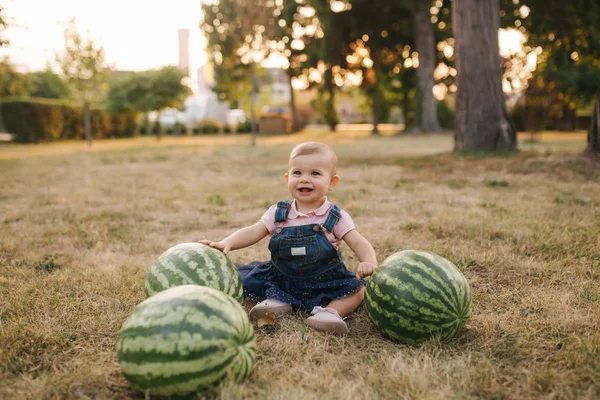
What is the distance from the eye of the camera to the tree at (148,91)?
98.7 feet

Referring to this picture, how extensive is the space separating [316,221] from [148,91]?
29621mm

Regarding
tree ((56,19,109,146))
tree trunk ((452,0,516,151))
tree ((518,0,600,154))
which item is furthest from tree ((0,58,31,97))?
tree ((518,0,600,154))

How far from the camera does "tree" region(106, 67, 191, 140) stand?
30.1m

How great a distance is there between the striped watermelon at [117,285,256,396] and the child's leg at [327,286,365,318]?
3.24ft

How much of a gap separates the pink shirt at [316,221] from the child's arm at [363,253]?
5 centimetres

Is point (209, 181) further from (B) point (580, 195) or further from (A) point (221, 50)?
(A) point (221, 50)

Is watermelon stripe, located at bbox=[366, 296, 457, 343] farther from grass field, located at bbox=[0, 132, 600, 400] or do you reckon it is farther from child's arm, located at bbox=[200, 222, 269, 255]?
child's arm, located at bbox=[200, 222, 269, 255]

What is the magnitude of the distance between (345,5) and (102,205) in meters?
22.2

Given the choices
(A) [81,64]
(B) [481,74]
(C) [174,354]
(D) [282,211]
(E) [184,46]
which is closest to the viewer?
(C) [174,354]

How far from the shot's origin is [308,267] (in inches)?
121

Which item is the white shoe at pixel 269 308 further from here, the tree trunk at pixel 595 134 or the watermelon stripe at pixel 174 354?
the tree trunk at pixel 595 134

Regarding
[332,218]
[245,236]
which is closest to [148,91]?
[245,236]

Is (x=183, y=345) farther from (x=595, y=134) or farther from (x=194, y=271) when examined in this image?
(x=595, y=134)

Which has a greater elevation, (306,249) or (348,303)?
(306,249)
